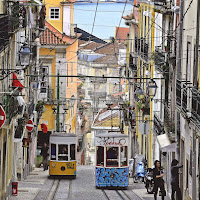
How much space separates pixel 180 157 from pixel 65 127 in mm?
22440

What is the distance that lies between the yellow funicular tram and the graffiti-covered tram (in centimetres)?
387

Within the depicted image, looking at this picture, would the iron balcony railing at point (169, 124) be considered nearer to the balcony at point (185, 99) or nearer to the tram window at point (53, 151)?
the balcony at point (185, 99)

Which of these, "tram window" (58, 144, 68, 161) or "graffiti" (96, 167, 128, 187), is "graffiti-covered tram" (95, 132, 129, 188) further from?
"tram window" (58, 144, 68, 161)

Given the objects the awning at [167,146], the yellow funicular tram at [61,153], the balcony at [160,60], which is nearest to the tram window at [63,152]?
the yellow funicular tram at [61,153]

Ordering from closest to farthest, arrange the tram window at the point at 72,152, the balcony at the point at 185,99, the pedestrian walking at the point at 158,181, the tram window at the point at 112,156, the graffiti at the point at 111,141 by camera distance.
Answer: the balcony at the point at 185,99, the pedestrian walking at the point at 158,181, the tram window at the point at 112,156, the graffiti at the point at 111,141, the tram window at the point at 72,152

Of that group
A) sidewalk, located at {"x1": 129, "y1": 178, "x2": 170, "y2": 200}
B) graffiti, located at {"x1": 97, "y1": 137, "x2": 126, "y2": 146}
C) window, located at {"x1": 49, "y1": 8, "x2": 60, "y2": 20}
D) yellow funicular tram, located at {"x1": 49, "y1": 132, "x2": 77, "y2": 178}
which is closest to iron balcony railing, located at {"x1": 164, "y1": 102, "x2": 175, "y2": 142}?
sidewalk, located at {"x1": 129, "y1": 178, "x2": 170, "y2": 200}

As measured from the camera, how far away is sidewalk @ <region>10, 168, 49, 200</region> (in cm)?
2024

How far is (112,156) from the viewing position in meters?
24.0

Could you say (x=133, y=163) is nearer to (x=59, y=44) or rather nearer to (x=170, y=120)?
(x=170, y=120)

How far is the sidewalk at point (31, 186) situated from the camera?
20.2m

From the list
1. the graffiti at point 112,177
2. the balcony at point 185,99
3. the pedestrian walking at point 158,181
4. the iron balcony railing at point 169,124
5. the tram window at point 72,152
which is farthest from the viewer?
the tram window at point 72,152

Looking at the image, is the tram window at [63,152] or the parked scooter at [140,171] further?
the tram window at [63,152]

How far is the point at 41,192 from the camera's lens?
72.6 ft

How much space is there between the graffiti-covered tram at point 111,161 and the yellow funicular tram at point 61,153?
12.7 ft
